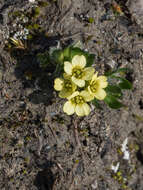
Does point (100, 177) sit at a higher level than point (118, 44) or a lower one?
lower

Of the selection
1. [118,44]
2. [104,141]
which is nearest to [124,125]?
[104,141]

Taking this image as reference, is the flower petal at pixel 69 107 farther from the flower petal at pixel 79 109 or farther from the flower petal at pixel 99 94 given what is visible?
the flower petal at pixel 99 94

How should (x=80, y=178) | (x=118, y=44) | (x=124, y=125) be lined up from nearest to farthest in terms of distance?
(x=80, y=178) → (x=118, y=44) → (x=124, y=125)

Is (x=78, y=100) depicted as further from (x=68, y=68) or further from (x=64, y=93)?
(x=68, y=68)

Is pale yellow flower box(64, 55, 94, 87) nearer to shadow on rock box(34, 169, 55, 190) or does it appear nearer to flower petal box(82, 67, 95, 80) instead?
flower petal box(82, 67, 95, 80)

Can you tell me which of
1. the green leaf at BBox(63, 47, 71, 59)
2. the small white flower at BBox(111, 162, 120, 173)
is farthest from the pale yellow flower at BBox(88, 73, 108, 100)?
the small white flower at BBox(111, 162, 120, 173)

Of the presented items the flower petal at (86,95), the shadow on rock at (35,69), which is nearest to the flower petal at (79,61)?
the flower petal at (86,95)

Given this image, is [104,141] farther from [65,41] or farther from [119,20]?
[119,20]
